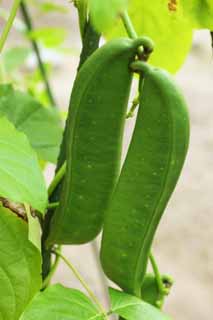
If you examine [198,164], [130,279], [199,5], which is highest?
[199,5]

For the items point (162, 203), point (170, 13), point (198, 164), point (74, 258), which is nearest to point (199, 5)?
point (170, 13)

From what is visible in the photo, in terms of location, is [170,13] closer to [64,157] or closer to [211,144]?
[64,157]

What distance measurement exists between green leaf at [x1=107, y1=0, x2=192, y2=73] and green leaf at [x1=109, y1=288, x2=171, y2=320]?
0.91ft

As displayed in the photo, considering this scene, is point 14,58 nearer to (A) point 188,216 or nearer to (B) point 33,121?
(B) point 33,121

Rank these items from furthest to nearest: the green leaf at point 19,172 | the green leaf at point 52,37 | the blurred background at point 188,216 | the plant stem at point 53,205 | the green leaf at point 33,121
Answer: the blurred background at point 188,216 → the green leaf at point 52,37 → the green leaf at point 33,121 → the plant stem at point 53,205 → the green leaf at point 19,172

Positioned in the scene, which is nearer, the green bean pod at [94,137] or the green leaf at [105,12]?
the green leaf at [105,12]

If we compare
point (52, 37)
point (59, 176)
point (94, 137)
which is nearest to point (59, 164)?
point (59, 176)

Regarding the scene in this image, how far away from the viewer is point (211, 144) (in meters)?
3.57

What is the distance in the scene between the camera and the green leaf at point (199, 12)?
67 centimetres

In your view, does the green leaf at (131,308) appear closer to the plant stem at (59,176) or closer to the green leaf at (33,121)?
the plant stem at (59,176)

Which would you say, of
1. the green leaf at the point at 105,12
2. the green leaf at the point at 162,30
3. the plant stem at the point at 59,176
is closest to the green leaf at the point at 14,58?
the green leaf at the point at 162,30

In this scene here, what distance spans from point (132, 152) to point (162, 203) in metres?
0.05

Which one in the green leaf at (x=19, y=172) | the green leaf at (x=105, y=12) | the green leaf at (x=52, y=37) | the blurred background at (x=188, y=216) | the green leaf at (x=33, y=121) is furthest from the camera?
the blurred background at (x=188, y=216)

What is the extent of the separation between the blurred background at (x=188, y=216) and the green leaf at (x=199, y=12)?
92 centimetres
